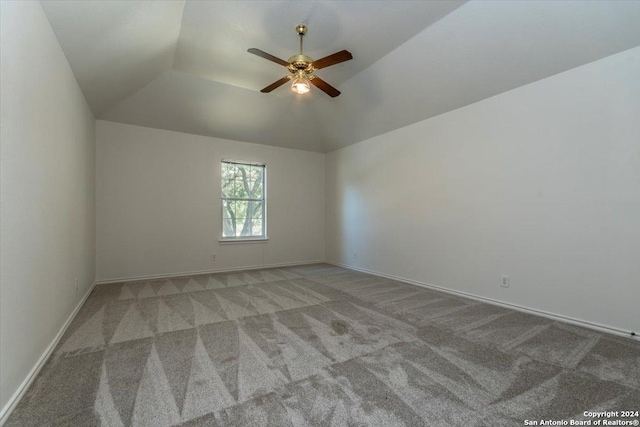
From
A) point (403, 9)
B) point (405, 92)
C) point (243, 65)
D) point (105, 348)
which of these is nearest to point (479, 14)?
point (403, 9)

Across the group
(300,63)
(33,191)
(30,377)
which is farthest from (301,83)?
(30,377)

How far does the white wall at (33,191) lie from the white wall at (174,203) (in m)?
1.51

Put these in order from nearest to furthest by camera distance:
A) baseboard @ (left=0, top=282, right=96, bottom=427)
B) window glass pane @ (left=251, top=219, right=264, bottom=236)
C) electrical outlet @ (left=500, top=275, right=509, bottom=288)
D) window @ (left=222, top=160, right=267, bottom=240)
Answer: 1. baseboard @ (left=0, top=282, right=96, bottom=427)
2. electrical outlet @ (left=500, top=275, right=509, bottom=288)
3. window @ (left=222, top=160, right=267, bottom=240)
4. window glass pane @ (left=251, top=219, right=264, bottom=236)

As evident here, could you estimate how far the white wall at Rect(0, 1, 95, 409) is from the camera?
58.1 inches

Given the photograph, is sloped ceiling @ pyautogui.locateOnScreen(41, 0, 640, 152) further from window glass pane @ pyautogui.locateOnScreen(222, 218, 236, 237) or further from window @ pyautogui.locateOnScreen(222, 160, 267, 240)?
window glass pane @ pyautogui.locateOnScreen(222, 218, 236, 237)

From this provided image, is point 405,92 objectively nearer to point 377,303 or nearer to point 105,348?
point 377,303

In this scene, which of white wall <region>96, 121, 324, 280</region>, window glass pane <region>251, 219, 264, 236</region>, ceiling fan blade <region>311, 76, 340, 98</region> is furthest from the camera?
window glass pane <region>251, 219, 264, 236</region>

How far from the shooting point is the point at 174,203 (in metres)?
4.79

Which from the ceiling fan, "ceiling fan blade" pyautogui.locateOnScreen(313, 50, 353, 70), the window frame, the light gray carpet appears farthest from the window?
"ceiling fan blade" pyautogui.locateOnScreen(313, 50, 353, 70)

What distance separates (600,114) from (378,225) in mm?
3074

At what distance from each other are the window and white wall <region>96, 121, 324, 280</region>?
0.15 meters

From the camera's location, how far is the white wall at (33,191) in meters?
1.48

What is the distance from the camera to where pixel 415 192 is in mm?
4312

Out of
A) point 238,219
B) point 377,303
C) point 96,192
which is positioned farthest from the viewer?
point 238,219
